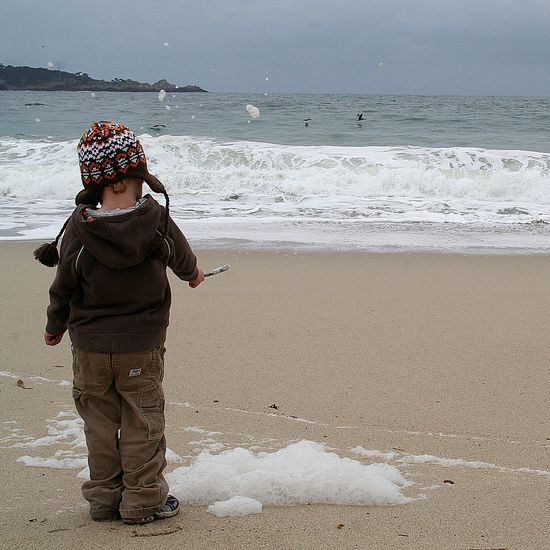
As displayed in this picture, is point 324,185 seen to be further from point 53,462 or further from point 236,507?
point 236,507

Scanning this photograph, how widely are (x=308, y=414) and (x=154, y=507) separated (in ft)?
4.06

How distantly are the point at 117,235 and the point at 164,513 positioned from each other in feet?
2.80

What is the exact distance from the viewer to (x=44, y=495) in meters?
2.47

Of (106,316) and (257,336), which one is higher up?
(106,316)

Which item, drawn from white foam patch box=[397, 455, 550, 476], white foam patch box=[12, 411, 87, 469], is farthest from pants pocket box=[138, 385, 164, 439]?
white foam patch box=[397, 455, 550, 476]

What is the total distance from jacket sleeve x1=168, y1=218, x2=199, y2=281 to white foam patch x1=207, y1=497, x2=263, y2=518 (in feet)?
2.31

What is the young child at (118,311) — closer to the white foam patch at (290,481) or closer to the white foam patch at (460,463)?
the white foam patch at (290,481)

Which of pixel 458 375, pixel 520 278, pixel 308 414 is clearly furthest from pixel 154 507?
pixel 520 278

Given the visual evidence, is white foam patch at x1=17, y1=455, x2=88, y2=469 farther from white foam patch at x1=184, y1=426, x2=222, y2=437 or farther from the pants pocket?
the pants pocket

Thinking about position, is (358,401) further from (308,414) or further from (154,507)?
(154,507)

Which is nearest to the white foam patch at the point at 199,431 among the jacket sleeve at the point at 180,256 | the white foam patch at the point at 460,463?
the white foam patch at the point at 460,463

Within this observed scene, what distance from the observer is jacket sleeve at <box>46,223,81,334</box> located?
2.09 metres

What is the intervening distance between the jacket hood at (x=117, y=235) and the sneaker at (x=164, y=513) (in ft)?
2.45

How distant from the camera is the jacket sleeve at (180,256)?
218cm
